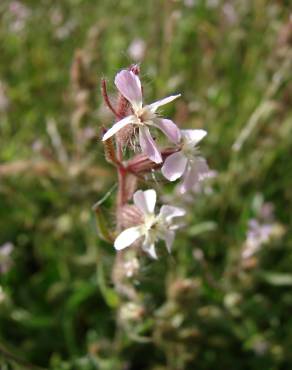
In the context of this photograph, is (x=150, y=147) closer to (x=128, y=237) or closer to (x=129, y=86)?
(x=129, y=86)

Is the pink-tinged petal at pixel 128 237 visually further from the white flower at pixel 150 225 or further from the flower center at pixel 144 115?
the flower center at pixel 144 115

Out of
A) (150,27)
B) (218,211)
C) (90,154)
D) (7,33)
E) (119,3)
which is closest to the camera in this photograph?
(90,154)

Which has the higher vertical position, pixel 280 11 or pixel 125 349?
pixel 280 11

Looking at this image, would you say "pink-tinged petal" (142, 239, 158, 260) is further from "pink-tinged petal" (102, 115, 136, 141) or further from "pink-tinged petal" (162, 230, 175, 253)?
"pink-tinged petal" (102, 115, 136, 141)

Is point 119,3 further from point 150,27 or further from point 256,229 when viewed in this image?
point 256,229

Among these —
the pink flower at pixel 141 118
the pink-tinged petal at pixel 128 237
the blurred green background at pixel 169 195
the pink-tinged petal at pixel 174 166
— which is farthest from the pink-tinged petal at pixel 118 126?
the blurred green background at pixel 169 195

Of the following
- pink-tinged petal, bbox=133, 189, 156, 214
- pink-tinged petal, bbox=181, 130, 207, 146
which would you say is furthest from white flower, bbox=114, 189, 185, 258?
pink-tinged petal, bbox=181, 130, 207, 146

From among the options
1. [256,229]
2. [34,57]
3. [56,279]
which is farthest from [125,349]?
[34,57]
